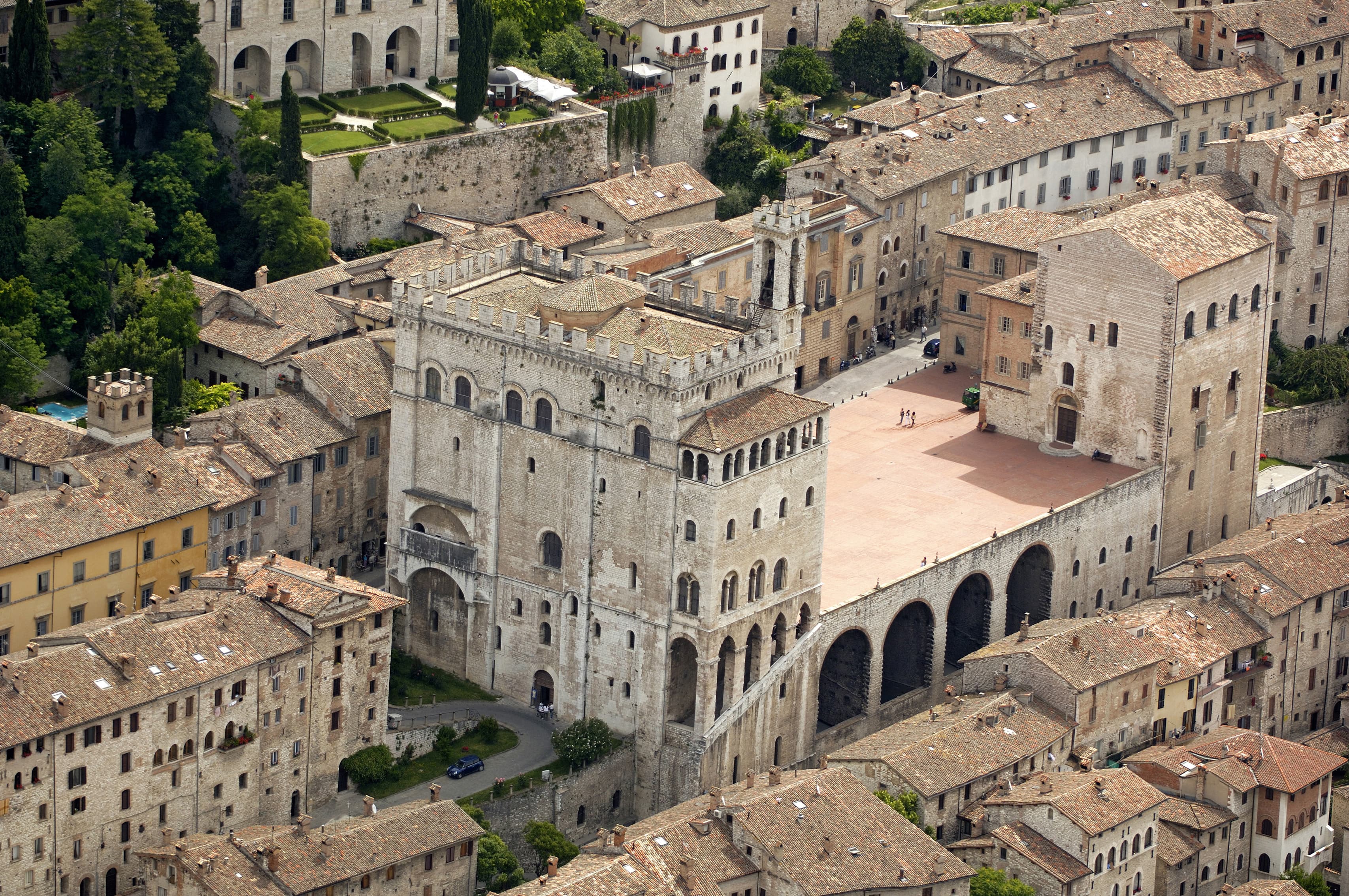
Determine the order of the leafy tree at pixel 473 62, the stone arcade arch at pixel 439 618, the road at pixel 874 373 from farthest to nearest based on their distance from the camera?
the leafy tree at pixel 473 62 → the road at pixel 874 373 → the stone arcade arch at pixel 439 618

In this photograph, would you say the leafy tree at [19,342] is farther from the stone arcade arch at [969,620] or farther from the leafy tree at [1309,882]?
the leafy tree at [1309,882]

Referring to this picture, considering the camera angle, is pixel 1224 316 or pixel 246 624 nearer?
pixel 246 624

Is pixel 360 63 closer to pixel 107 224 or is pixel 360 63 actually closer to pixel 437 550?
pixel 107 224

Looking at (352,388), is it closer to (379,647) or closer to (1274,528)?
(379,647)

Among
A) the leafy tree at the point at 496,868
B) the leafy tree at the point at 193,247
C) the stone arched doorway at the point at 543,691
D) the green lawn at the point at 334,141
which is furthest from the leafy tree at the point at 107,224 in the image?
the leafy tree at the point at 496,868

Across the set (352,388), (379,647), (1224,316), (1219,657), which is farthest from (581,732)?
(1224,316)
